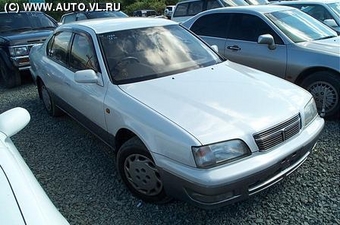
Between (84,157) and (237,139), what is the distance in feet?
6.86

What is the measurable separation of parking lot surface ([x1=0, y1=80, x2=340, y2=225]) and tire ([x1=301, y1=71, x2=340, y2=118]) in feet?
0.64

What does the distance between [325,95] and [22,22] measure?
701cm

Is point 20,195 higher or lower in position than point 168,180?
higher

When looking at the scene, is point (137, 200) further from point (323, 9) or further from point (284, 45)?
point (323, 9)

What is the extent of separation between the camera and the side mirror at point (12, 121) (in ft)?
6.68

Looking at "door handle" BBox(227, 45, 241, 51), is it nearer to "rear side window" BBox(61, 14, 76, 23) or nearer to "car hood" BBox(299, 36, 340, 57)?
"car hood" BBox(299, 36, 340, 57)

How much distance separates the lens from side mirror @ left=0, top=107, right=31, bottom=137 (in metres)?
2.04

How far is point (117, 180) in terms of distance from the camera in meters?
3.16

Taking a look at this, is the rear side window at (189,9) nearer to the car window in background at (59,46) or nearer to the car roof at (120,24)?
the car window in background at (59,46)

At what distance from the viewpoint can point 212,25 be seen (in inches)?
226

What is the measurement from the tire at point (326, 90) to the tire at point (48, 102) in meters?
3.76

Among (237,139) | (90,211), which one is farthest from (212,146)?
(90,211)

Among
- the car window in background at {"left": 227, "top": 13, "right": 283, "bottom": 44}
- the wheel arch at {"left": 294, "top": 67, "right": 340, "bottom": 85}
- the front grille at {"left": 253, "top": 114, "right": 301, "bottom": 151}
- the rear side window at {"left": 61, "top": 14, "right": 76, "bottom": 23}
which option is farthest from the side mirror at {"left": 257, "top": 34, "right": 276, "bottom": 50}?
the rear side window at {"left": 61, "top": 14, "right": 76, "bottom": 23}

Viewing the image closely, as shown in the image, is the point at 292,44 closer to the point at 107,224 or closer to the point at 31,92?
the point at 107,224
